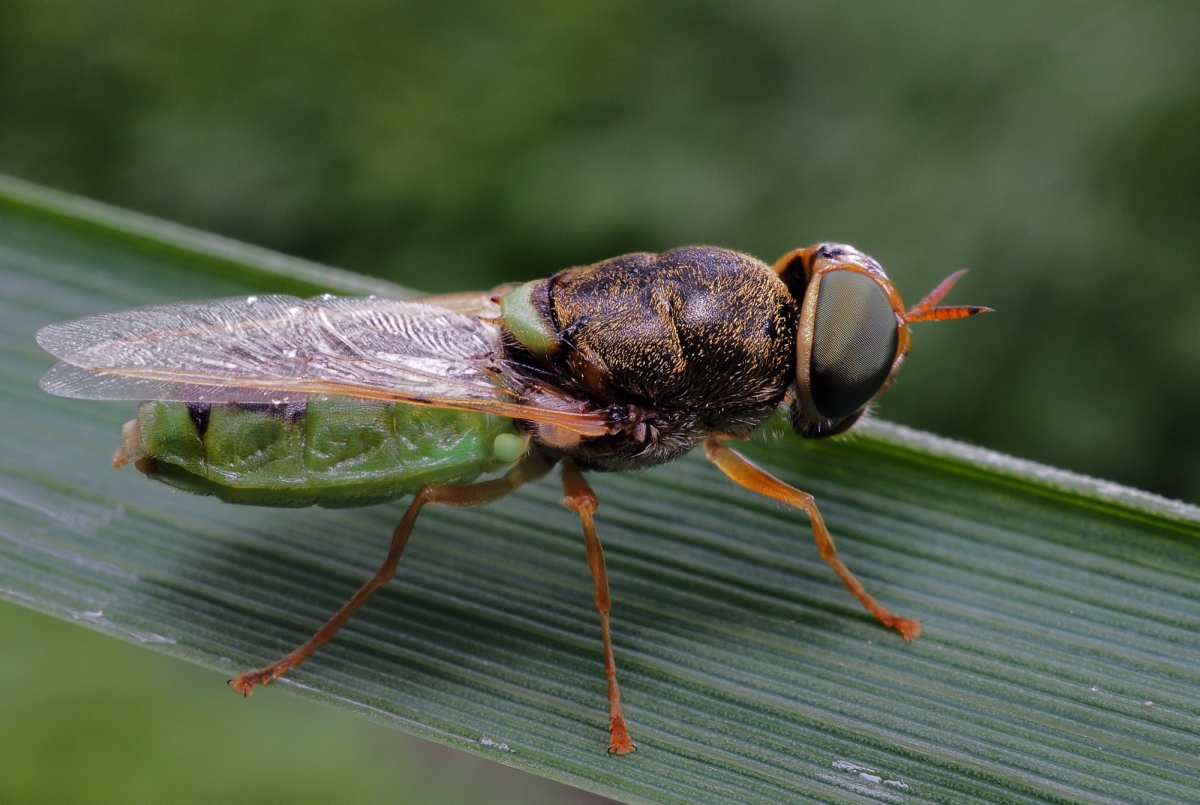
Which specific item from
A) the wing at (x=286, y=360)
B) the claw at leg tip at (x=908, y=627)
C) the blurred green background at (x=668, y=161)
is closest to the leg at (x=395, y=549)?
the wing at (x=286, y=360)

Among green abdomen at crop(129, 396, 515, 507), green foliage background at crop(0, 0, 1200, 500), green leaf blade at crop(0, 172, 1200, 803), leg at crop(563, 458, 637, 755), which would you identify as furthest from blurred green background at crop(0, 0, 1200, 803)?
leg at crop(563, 458, 637, 755)

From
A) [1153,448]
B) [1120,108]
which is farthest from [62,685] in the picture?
[1120,108]

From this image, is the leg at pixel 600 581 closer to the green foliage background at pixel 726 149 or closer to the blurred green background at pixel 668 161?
the blurred green background at pixel 668 161

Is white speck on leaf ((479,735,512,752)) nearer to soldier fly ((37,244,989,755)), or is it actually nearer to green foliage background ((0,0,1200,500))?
soldier fly ((37,244,989,755))

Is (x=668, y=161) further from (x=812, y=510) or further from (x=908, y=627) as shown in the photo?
(x=908, y=627)

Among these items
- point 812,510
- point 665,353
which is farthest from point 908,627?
point 665,353

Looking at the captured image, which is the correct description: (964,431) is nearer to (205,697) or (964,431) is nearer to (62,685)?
Result: (205,697)
